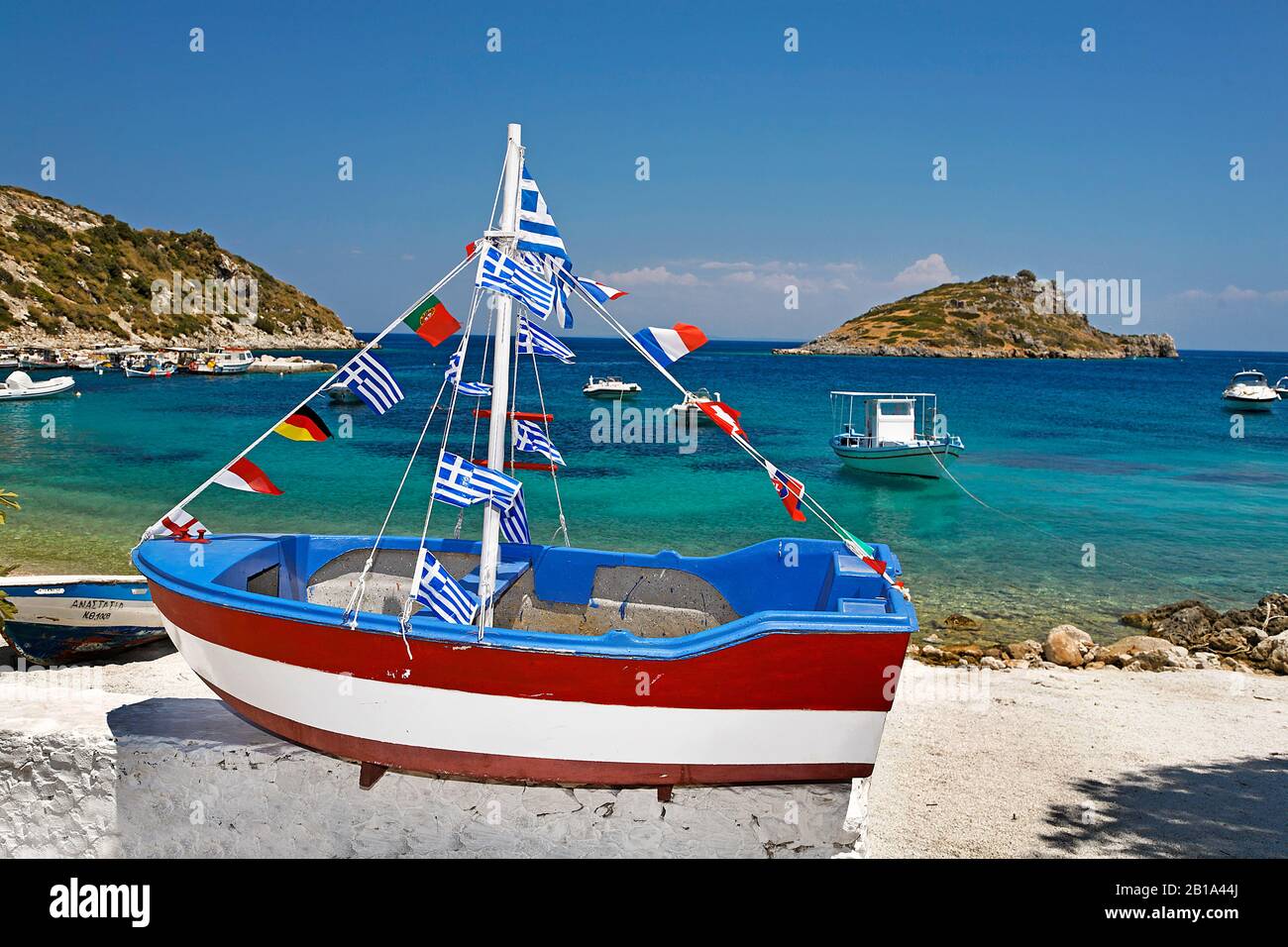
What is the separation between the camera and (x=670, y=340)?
768 cm

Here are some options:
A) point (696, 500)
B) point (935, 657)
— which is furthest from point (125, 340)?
point (935, 657)

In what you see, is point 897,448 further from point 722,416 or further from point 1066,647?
point 722,416

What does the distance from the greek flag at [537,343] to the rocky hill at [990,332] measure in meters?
159

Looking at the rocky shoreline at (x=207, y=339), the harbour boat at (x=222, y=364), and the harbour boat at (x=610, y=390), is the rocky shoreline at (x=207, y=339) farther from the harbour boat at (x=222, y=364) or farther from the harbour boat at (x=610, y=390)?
the harbour boat at (x=610, y=390)

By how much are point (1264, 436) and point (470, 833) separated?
6079 centimetres

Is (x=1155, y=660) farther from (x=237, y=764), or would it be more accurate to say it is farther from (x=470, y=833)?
(x=237, y=764)

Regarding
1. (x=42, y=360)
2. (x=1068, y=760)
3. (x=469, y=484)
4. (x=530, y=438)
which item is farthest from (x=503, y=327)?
(x=42, y=360)

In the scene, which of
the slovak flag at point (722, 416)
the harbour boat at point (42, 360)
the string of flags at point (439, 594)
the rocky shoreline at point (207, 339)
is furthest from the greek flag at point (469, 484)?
the rocky shoreline at point (207, 339)

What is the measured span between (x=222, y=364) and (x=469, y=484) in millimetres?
84546

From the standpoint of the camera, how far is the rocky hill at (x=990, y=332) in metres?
161

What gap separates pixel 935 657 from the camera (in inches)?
557

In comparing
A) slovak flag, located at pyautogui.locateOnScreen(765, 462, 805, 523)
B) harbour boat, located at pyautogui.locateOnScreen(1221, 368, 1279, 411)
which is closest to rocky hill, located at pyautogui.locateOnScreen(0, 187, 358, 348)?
slovak flag, located at pyautogui.locateOnScreen(765, 462, 805, 523)

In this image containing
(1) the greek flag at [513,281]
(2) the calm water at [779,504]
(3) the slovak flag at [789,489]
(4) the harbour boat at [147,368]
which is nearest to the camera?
(1) the greek flag at [513,281]

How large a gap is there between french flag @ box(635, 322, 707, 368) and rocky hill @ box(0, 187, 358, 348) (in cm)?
9474
